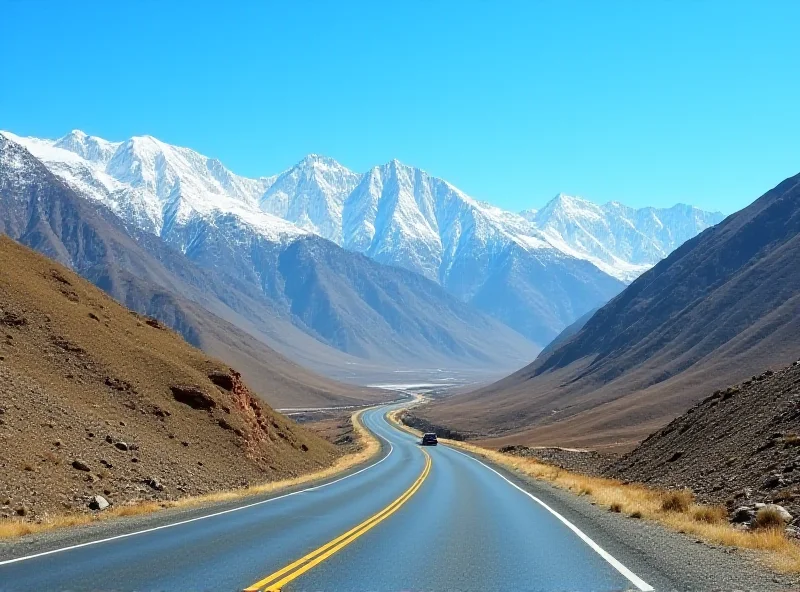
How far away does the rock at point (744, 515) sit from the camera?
14.6 m

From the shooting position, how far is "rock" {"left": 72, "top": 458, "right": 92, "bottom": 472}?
74.8 ft

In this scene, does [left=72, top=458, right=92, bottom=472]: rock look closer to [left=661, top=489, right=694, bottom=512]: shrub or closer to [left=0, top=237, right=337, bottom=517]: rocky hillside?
[left=0, top=237, right=337, bottom=517]: rocky hillside

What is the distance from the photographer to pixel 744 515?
49.1 ft

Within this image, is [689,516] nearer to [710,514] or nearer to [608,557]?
[710,514]

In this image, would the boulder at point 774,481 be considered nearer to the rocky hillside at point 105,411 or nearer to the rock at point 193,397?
the rocky hillside at point 105,411

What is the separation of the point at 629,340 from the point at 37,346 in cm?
13124

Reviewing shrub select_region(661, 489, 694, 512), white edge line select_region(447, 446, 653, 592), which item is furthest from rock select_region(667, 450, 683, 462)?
white edge line select_region(447, 446, 653, 592)

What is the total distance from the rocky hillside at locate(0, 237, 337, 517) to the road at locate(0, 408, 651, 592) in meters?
6.28

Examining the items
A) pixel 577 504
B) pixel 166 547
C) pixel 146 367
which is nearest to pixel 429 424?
pixel 146 367

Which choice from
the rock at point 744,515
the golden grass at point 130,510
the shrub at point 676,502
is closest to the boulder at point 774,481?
the shrub at point 676,502

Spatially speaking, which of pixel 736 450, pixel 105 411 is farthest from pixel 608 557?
pixel 105 411

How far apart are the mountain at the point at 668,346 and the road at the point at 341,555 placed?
53.7m

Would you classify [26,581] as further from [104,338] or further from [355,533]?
[104,338]

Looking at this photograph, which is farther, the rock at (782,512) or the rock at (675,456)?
the rock at (675,456)
